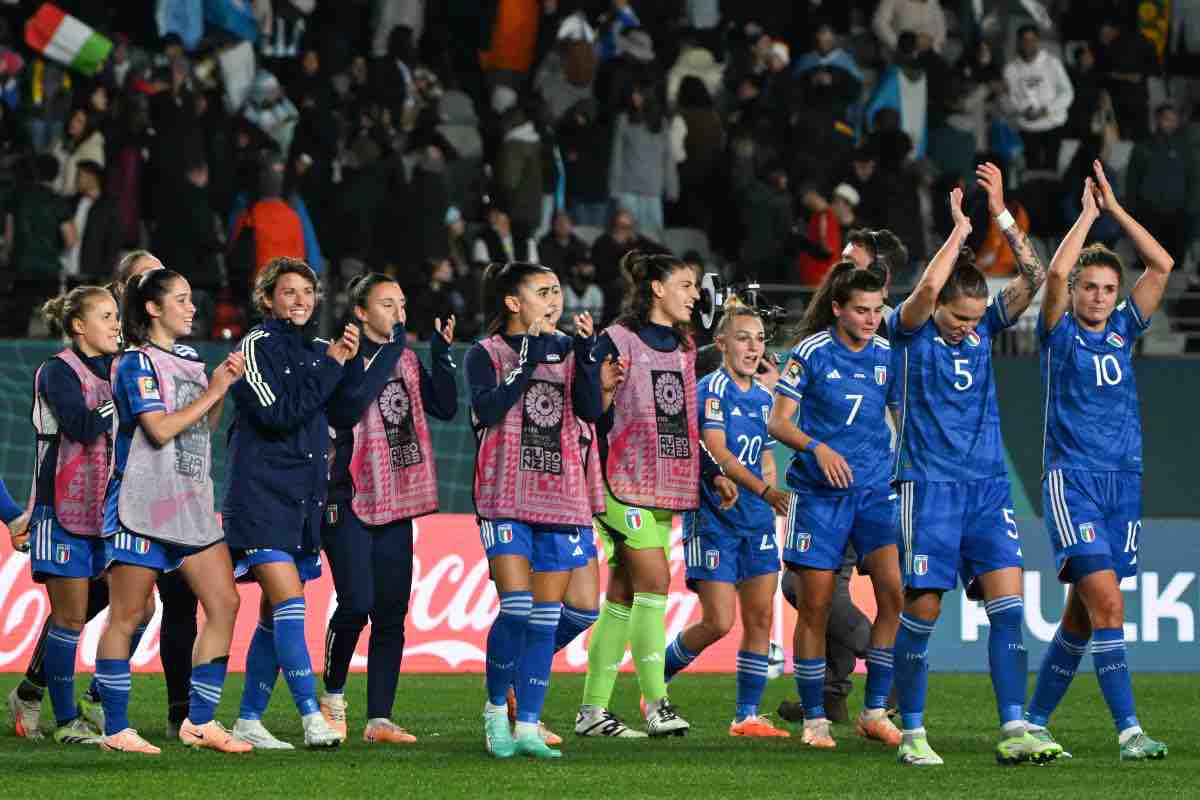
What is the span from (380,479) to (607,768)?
1.79 m

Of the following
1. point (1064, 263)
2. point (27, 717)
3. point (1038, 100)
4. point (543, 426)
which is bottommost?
point (27, 717)

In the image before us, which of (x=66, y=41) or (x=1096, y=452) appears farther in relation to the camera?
(x=66, y=41)

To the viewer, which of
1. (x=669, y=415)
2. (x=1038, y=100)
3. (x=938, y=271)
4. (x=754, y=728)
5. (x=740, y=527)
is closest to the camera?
(x=938, y=271)

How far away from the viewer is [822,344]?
10016 mm

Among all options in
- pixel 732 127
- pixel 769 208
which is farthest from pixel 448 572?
pixel 732 127

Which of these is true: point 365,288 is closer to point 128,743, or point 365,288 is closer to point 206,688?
point 206,688

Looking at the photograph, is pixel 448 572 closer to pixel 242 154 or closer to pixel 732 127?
pixel 242 154

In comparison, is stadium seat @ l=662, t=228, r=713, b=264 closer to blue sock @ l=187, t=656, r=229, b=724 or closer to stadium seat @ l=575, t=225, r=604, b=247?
stadium seat @ l=575, t=225, r=604, b=247

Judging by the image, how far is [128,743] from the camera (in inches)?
364

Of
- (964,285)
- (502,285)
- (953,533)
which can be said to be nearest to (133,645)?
(502,285)

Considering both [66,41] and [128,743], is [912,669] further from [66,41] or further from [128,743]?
[66,41]

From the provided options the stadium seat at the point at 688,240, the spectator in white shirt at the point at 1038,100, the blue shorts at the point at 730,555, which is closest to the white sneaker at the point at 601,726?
the blue shorts at the point at 730,555

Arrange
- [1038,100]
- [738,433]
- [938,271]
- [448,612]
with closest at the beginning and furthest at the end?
[938,271]
[738,433]
[448,612]
[1038,100]

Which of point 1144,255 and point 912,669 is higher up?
point 1144,255
